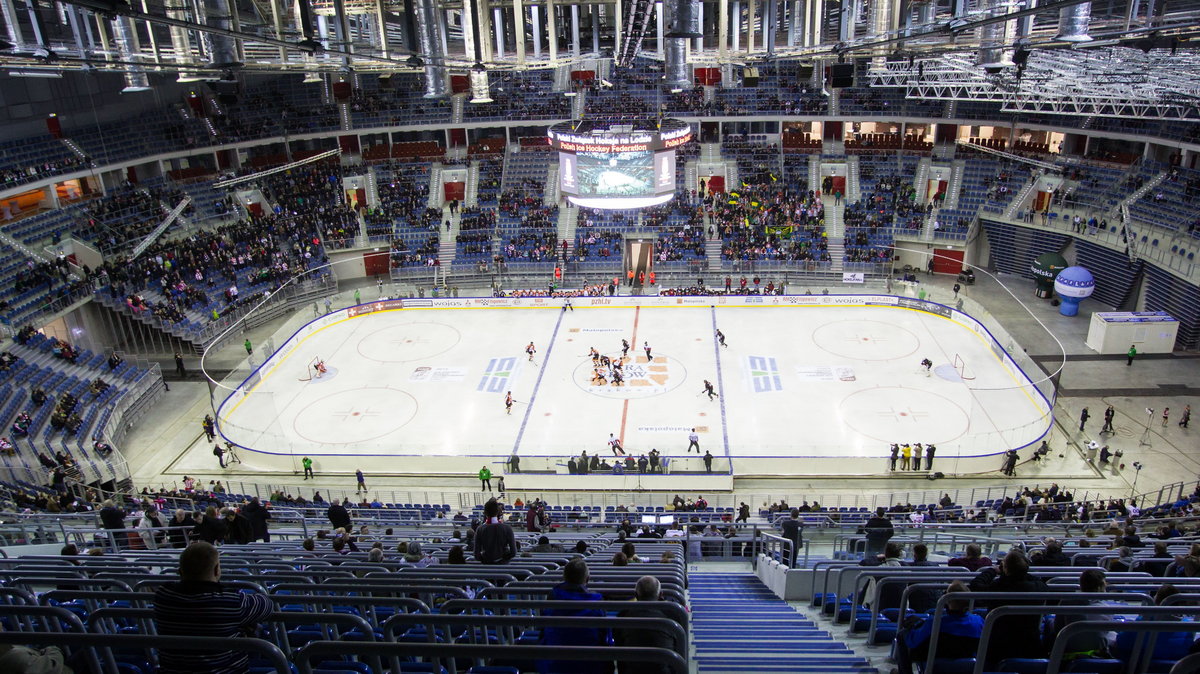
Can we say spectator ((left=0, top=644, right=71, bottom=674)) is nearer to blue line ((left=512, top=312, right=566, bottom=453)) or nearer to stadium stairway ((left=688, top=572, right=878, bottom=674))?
stadium stairway ((left=688, top=572, right=878, bottom=674))

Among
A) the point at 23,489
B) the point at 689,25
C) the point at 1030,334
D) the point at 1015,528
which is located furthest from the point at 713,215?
the point at 23,489

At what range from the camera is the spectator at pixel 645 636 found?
4.68 m

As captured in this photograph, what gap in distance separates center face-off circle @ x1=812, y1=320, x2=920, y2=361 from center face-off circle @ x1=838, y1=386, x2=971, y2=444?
3434 mm

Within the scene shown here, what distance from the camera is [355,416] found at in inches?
1113

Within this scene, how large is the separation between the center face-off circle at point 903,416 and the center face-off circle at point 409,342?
56.8 feet

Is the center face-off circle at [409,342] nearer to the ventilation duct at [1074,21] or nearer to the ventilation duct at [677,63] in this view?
the ventilation duct at [677,63]

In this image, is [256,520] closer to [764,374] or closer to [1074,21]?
[1074,21]

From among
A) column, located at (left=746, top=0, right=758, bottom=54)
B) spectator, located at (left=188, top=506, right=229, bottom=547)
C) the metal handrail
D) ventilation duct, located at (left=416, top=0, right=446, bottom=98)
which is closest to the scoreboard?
column, located at (left=746, top=0, right=758, bottom=54)

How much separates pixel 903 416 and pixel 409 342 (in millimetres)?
20906

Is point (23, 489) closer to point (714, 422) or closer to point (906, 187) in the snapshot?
point (714, 422)

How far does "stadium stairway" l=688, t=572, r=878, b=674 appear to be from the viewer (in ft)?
21.8

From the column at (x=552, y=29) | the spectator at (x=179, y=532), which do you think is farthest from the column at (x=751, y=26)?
the spectator at (x=179, y=532)

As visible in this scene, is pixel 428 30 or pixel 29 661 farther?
pixel 428 30

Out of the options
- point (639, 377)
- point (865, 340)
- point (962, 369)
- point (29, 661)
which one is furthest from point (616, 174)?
point (29, 661)
